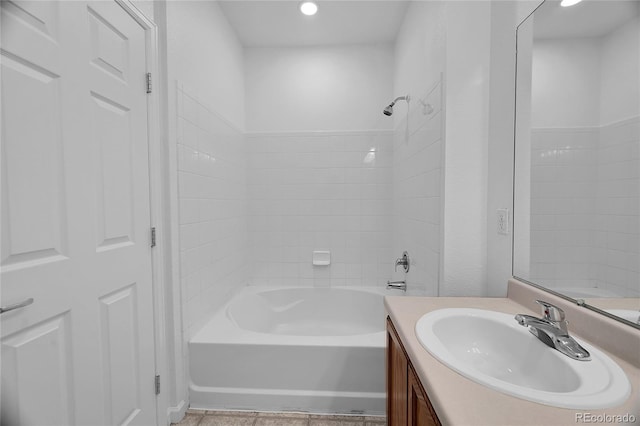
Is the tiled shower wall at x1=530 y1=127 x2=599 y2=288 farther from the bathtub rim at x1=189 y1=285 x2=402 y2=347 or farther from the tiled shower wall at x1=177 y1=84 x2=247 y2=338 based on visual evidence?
the tiled shower wall at x1=177 y1=84 x2=247 y2=338

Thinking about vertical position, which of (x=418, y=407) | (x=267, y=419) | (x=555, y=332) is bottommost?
(x=267, y=419)

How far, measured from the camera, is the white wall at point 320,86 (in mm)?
2617

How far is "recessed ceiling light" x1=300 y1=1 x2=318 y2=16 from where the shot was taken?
2042 mm

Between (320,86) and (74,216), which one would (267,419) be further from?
(320,86)

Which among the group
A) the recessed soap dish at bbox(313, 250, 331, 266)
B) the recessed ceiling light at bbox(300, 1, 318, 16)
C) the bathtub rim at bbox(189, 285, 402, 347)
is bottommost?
the bathtub rim at bbox(189, 285, 402, 347)

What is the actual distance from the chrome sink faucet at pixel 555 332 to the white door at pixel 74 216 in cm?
152

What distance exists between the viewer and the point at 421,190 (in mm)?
1739

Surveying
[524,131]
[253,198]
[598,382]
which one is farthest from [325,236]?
[598,382]

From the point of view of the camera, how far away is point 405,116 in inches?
84.2

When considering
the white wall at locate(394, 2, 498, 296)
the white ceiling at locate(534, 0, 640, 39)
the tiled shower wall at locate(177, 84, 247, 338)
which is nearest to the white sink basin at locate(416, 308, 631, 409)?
the white wall at locate(394, 2, 498, 296)

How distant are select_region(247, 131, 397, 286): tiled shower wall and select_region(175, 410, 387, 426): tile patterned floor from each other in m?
1.18

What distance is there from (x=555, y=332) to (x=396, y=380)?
21.6 inches

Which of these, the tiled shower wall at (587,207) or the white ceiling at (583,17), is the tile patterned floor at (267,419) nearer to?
the tiled shower wall at (587,207)

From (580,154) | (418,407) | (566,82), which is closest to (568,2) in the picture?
(566,82)
